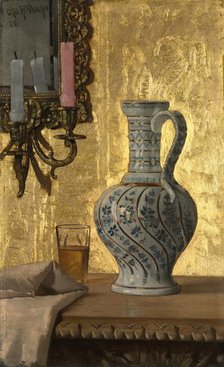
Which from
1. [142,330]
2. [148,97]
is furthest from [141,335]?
[148,97]

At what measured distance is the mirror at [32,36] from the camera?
7.31 feet

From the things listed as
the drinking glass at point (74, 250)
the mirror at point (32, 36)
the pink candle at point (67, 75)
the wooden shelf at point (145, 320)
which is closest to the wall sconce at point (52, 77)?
the mirror at point (32, 36)

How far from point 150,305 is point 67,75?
594 mm

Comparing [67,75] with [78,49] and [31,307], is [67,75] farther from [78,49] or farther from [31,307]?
[31,307]

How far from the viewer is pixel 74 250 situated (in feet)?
6.46

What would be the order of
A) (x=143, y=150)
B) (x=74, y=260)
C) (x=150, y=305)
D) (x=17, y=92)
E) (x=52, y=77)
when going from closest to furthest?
(x=150, y=305), (x=143, y=150), (x=74, y=260), (x=17, y=92), (x=52, y=77)

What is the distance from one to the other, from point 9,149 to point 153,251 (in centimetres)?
63

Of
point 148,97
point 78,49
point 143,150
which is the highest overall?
point 78,49

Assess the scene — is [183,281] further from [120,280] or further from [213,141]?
[213,141]

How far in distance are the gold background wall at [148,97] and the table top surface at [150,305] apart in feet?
1.01

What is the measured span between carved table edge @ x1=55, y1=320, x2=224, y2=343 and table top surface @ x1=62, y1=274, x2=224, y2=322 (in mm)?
11

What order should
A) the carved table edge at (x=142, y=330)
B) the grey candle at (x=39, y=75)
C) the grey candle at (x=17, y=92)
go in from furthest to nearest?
the grey candle at (x=39, y=75) → the grey candle at (x=17, y=92) → the carved table edge at (x=142, y=330)

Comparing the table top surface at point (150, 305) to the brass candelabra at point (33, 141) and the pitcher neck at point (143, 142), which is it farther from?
the brass candelabra at point (33, 141)

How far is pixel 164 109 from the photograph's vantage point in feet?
6.11
